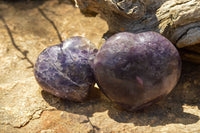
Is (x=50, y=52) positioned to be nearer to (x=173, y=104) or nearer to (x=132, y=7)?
(x=132, y=7)

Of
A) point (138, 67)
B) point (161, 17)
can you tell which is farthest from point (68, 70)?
point (161, 17)

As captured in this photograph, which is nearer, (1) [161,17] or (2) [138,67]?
(2) [138,67]

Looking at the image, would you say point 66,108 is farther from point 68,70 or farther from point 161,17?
point 161,17

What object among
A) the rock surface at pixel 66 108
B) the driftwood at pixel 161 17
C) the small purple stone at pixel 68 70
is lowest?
the rock surface at pixel 66 108

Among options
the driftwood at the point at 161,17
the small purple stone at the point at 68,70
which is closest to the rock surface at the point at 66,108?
the small purple stone at the point at 68,70

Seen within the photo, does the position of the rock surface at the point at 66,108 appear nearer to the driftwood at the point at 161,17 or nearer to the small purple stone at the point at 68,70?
the small purple stone at the point at 68,70

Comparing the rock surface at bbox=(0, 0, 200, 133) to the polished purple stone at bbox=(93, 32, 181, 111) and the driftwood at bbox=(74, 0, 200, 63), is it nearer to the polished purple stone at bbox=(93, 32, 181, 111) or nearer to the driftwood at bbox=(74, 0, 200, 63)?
the polished purple stone at bbox=(93, 32, 181, 111)
